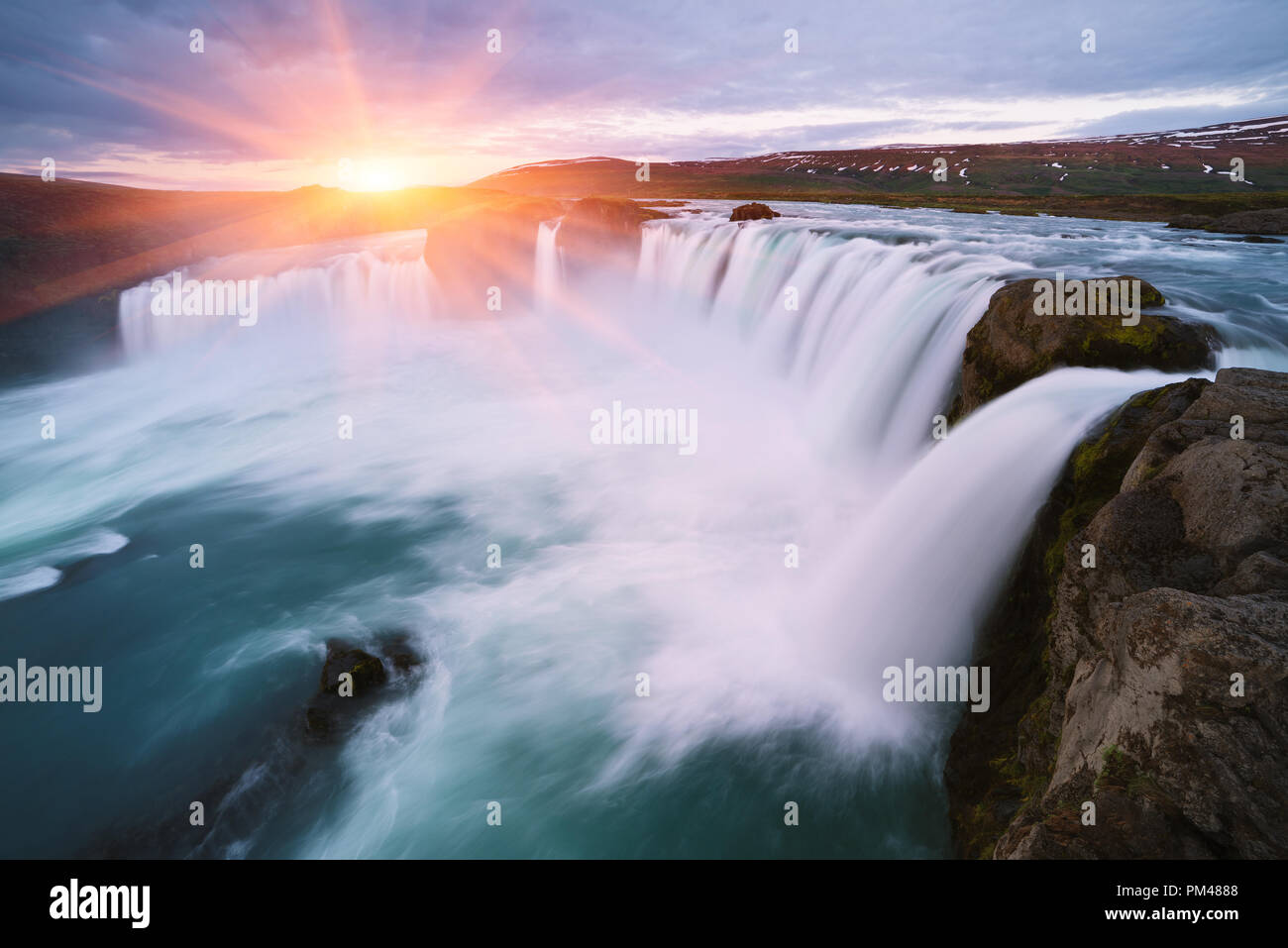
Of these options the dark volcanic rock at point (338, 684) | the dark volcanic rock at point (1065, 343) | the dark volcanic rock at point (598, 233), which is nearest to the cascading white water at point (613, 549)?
the dark volcanic rock at point (338, 684)

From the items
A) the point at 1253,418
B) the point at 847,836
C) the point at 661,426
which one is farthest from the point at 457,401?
the point at 1253,418

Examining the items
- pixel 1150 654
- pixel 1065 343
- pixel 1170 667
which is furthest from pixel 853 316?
pixel 1170 667

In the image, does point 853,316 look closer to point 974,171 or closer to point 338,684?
point 338,684

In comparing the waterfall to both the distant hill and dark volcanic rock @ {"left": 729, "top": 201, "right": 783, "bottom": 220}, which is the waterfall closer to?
dark volcanic rock @ {"left": 729, "top": 201, "right": 783, "bottom": 220}

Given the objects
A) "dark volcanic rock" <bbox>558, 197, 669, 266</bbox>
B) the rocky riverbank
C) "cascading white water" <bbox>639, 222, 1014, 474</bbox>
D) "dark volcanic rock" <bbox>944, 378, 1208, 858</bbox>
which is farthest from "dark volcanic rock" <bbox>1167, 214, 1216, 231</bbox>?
the rocky riverbank

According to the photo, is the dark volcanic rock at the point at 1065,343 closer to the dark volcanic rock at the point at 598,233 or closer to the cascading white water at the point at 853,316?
the cascading white water at the point at 853,316

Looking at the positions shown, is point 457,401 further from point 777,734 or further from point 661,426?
point 777,734
